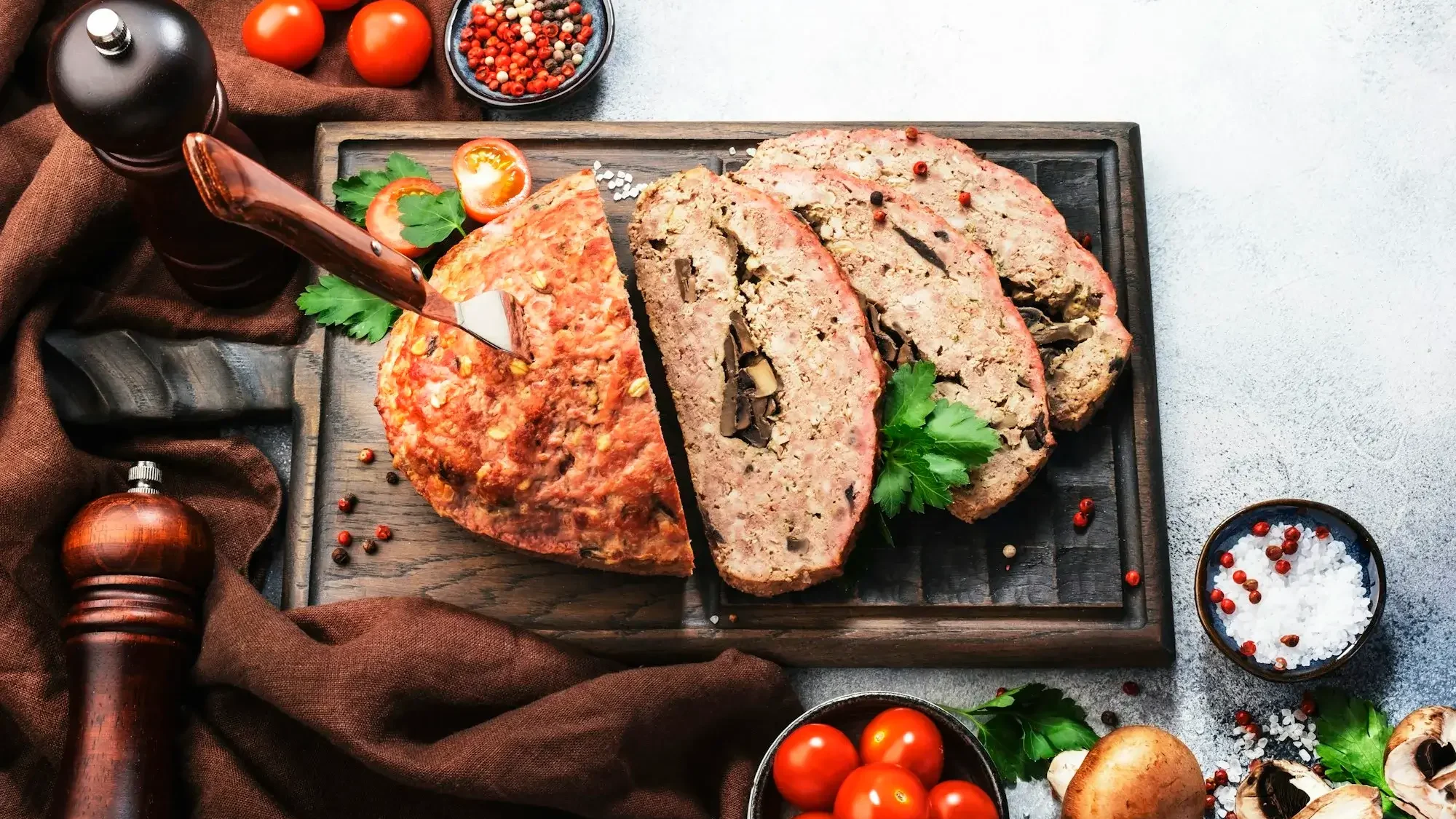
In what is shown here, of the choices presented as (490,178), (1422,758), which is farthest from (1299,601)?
(490,178)

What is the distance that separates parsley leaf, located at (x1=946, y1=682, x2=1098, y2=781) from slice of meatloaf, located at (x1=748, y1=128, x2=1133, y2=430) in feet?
3.42

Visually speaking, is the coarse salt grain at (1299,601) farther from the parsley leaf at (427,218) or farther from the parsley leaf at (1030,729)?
the parsley leaf at (427,218)

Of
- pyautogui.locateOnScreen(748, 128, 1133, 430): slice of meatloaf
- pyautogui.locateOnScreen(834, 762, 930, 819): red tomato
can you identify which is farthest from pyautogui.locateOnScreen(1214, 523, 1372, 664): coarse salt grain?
pyautogui.locateOnScreen(834, 762, 930, 819): red tomato

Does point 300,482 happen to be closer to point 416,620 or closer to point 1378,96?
point 416,620

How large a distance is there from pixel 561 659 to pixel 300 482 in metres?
1.28

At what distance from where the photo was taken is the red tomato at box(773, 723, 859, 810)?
176 inches

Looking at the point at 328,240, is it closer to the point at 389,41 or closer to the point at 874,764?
the point at 389,41

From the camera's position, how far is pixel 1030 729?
4855 millimetres

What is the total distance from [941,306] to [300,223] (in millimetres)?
2390

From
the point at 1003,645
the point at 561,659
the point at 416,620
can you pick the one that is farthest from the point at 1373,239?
the point at 416,620

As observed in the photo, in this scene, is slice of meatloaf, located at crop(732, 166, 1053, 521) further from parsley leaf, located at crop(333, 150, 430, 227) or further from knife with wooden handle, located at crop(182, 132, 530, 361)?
parsley leaf, located at crop(333, 150, 430, 227)

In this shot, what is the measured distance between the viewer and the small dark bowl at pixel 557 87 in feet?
17.5

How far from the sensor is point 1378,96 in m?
5.58

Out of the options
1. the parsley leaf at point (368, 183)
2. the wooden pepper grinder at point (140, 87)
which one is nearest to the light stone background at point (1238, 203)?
the parsley leaf at point (368, 183)
